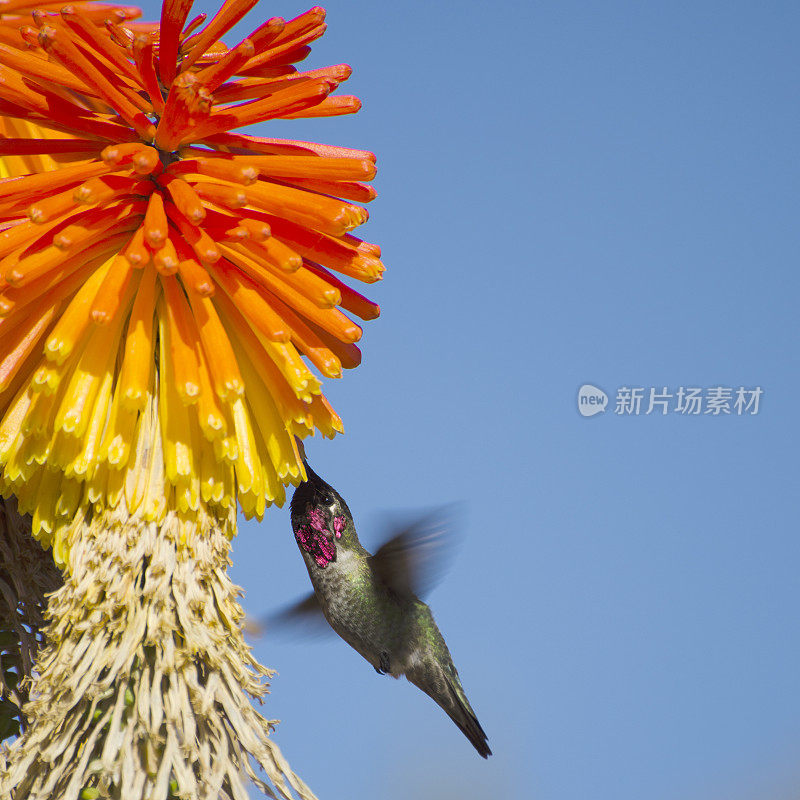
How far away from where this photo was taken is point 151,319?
2883 millimetres

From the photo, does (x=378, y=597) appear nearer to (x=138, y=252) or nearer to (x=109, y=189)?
(x=138, y=252)

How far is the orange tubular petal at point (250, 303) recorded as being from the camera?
2.83 m

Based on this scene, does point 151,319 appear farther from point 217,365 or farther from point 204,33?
point 204,33

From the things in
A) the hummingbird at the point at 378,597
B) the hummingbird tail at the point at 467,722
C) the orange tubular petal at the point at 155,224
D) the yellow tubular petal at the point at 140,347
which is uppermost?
the orange tubular petal at the point at 155,224

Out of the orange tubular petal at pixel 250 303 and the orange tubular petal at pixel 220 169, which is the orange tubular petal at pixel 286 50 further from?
the orange tubular petal at pixel 250 303

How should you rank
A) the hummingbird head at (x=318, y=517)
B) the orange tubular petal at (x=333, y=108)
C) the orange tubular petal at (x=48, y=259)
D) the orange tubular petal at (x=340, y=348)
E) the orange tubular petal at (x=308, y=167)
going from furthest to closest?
the hummingbird head at (x=318, y=517)
the orange tubular petal at (x=340, y=348)
the orange tubular petal at (x=333, y=108)
the orange tubular petal at (x=308, y=167)
the orange tubular petal at (x=48, y=259)

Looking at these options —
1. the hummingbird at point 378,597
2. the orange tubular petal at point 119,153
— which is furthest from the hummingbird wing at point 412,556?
the orange tubular petal at point 119,153

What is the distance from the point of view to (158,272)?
2859 millimetres

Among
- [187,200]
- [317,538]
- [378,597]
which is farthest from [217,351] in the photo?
[378,597]

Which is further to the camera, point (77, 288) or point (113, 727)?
point (77, 288)

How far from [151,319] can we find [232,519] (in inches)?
25.2

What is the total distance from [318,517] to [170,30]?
77.5 inches

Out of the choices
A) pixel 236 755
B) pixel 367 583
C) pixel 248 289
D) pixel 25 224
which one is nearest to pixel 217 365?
pixel 248 289

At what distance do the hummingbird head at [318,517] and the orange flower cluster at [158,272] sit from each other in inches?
33.4
